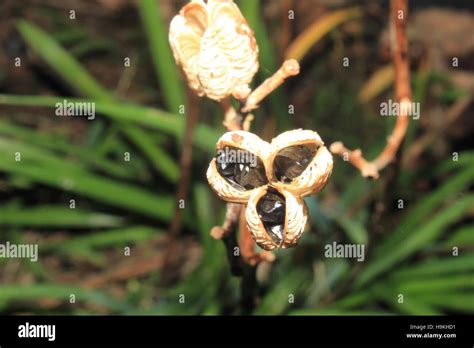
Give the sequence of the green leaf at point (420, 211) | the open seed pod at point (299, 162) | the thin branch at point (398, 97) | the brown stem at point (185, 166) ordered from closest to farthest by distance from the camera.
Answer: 1. the open seed pod at point (299, 162)
2. the thin branch at point (398, 97)
3. the brown stem at point (185, 166)
4. the green leaf at point (420, 211)

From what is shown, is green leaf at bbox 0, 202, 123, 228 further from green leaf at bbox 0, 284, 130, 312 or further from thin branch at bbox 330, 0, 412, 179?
thin branch at bbox 330, 0, 412, 179

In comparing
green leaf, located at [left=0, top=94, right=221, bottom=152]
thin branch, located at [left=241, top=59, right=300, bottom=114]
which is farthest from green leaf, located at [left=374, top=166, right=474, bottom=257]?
thin branch, located at [left=241, top=59, right=300, bottom=114]

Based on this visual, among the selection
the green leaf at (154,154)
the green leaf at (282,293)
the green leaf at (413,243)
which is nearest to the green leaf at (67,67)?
the green leaf at (154,154)

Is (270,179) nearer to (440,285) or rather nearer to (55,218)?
(440,285)

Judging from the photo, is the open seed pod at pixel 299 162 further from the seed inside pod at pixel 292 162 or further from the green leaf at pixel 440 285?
the green leaf at pixel 440 285

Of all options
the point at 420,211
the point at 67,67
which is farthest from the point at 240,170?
the point at 67,67

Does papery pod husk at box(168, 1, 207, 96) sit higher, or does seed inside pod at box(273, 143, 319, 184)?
papery pod husk at box(168, 1, 207, 96)

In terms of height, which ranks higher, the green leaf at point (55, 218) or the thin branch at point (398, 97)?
the thin branch at point (398, 97)
